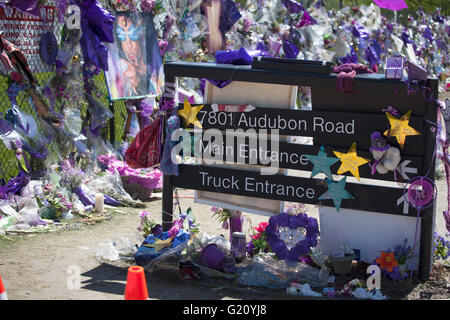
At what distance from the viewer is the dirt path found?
16.2 feet

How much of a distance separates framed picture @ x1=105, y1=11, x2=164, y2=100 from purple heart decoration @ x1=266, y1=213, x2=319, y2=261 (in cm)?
436

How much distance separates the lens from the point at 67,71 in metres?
8.10

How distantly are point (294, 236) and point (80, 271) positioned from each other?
5.80ft

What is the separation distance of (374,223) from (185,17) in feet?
20.7

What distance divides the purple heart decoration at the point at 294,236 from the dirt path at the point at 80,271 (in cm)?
52

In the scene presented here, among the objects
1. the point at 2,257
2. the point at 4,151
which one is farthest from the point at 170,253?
the point at 4,151

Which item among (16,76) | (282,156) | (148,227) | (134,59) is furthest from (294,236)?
(134,59)

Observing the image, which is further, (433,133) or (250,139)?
(250,139)

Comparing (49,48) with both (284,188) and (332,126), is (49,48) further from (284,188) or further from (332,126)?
(332,126)

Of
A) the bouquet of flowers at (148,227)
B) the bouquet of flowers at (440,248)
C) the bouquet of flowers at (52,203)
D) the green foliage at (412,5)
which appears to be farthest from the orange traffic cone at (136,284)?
the green foliage at (412,5)

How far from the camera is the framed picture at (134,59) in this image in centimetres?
921

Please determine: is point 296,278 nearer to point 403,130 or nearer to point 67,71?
point 403,130

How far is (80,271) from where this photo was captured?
18.0ft

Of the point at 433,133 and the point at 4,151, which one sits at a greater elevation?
the point at 433,133
